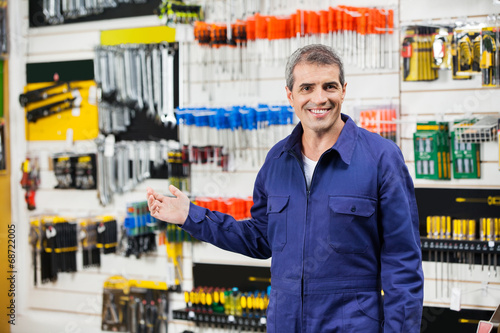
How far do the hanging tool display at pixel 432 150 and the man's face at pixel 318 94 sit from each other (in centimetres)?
187

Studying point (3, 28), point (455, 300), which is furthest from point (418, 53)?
point (3, 28)

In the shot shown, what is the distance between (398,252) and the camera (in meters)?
2.13

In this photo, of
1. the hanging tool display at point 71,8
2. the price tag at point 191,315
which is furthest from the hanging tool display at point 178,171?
the hanging tool display at point 71,8

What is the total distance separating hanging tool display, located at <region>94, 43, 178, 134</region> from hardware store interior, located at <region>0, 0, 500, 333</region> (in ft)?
0.04

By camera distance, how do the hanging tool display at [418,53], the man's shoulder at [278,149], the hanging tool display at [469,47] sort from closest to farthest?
the man's shoulder at [278,149] < the hanging tool display at [469,47] < the hanging tool display at [418,53]

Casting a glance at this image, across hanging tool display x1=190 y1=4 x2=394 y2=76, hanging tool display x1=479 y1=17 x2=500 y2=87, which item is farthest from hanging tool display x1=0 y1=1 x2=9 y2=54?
hanging tool display x1=479 y1=17 x2=500 y2=87

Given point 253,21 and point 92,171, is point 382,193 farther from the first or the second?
point 92,171

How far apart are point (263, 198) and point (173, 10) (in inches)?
92.6

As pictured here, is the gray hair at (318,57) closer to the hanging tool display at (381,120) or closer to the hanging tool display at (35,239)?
the hanging tool display at (381,120)

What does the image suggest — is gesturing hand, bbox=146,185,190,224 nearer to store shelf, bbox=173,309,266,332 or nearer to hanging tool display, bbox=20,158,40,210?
store shelf, bbox=173,309,266,332

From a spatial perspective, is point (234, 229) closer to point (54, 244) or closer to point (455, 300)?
point (455, 300)

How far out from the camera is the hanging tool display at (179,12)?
4.42m

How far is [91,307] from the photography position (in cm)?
507

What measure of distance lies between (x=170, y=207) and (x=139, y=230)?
2260 mm
